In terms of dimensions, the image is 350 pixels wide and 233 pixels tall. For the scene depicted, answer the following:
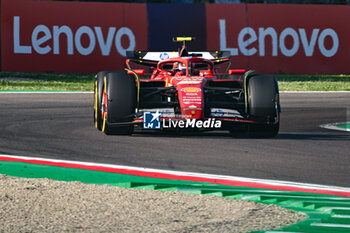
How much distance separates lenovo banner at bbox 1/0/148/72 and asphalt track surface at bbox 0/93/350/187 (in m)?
6.47

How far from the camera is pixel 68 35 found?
19.3 m

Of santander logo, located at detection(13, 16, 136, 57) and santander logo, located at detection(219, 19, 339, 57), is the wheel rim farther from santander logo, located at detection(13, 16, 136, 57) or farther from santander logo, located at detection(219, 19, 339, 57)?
santander logo, located at detection(219, 19, 339, 57)

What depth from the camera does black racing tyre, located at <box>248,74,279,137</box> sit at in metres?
9.45

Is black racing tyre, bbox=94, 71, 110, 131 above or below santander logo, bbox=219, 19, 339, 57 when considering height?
below

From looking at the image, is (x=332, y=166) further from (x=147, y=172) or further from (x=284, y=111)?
(x=284, y=111)

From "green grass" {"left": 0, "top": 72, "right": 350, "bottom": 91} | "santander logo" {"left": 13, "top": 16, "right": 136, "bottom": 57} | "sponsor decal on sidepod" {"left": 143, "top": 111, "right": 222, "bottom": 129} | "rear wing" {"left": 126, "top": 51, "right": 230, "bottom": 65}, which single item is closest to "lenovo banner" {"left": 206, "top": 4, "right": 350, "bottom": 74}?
"green grass" {"left": 0, "top": 72, "right": 350, "bottom": 91}

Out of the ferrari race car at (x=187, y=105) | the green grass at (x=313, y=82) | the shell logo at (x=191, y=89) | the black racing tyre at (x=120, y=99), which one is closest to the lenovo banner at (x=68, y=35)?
the green grass at (x=313, y=82)

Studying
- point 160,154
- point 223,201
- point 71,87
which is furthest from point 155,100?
point 71,87

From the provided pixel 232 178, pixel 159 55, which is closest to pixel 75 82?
pixel 159 55

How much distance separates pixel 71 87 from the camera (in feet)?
55.8

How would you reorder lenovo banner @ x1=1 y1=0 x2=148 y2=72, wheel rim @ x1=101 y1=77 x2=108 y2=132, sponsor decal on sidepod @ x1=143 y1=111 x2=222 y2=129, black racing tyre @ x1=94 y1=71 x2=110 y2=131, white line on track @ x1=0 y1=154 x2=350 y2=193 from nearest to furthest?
white line on track @ x1=0 y1=154 x2=350 y2=193, sponsor decal on sidepod @ x1=143 y1=111 x2=222 y2=129, wheel rim @ x1=101 y1=77 x2=108 y2=132, black racing tyre @ x1=94 y1=71 x2=110 y2=131, lenovo banner @ x1=1 y1=0 x2=148 y2=72

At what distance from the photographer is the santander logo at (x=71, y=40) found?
1898 centimetres

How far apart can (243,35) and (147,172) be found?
43.4 feet

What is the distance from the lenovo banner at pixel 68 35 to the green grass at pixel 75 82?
1.21 ft
